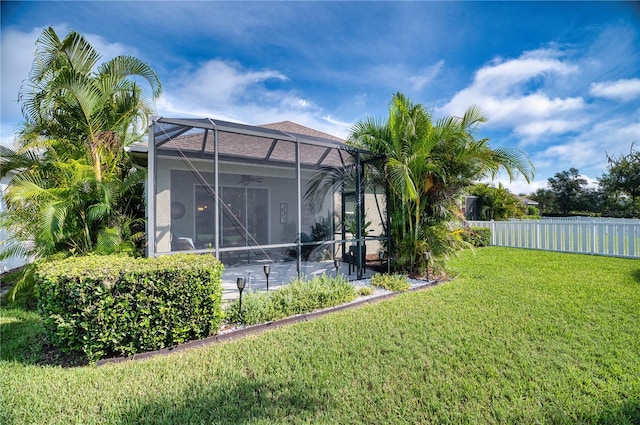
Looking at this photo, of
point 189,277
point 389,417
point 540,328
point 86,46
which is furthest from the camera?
point 86,46

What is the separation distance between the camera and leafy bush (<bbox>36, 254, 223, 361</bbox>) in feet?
9.88

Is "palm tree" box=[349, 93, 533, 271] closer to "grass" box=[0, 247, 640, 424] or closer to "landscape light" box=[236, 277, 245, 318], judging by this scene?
"grass" box=[0, 247, 640, 424]

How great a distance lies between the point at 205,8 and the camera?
5973 millimetres

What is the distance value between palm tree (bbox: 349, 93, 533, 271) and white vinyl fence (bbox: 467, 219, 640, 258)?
5274 mm

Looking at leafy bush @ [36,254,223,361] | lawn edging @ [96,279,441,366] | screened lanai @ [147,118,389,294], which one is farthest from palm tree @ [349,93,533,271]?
leafy bush @ [36,254,223,361]

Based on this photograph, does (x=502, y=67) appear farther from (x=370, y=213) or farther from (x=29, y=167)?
(x=29, y=167)

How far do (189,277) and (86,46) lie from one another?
5011 mm

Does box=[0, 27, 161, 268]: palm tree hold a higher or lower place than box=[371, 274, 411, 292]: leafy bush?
higher

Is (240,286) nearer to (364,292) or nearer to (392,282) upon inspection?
(364,292)

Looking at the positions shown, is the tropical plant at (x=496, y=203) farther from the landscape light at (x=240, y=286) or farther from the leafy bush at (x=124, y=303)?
the leafy bush at (x=124, y=303)

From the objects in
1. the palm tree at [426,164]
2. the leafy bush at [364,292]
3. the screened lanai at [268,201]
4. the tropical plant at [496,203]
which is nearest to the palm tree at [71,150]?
the screened lanai at [268,201]

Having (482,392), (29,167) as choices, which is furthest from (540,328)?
(29,167)

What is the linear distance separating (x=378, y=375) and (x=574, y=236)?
10.9 m

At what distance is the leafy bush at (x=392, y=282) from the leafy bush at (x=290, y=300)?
993mm
